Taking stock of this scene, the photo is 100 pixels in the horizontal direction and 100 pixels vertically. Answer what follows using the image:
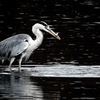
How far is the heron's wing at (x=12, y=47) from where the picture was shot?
1794cm

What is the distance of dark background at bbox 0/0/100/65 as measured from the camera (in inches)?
773

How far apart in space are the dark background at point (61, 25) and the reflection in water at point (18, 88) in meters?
2.32

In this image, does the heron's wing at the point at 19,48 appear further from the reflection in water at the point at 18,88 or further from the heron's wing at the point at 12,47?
the reflection in water at the point at 18,88

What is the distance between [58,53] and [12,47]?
97.2 inches

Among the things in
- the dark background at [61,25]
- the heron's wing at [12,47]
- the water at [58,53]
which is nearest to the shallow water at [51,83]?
the water at [58,53]

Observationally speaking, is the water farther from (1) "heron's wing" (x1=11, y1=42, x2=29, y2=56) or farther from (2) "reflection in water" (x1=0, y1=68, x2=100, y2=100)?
(1) "heron's wing" (x1=11, y1=42, x2=29, y2=56)

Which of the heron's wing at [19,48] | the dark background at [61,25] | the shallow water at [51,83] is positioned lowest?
the dark background at [61,25]

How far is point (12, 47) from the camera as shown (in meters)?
18.0

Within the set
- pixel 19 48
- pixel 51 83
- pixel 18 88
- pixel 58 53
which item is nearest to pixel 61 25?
pixel 58 53

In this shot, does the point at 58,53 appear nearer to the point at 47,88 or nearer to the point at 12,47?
the point at 12,47

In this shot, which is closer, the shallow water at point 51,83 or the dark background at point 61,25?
the shallow water at point 51,83

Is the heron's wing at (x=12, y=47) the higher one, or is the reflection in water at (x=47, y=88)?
the heron's wing at (x=12, y=47)

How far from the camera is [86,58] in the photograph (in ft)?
62.6

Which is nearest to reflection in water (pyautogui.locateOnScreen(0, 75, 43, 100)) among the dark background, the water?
the water
